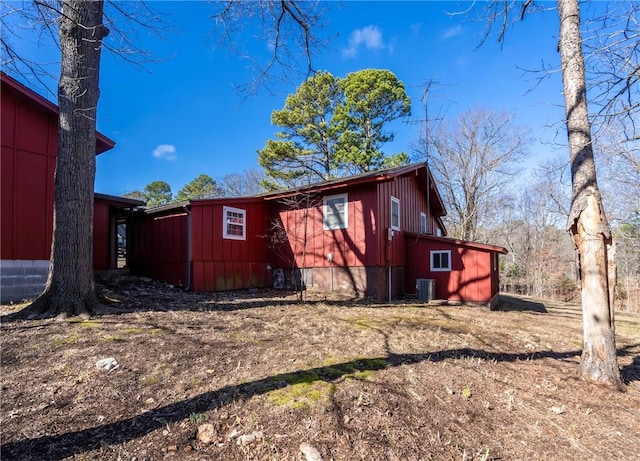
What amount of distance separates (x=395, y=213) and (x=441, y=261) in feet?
7.58

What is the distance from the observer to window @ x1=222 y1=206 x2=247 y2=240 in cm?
1171

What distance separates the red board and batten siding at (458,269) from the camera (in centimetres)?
1119

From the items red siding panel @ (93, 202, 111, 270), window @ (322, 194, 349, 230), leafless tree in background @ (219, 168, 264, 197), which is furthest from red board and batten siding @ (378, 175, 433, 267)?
leafless tree in background @ (219, 168, 264, 197)

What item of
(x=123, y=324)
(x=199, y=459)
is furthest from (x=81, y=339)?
(x=199, y=459)

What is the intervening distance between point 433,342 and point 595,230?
263 cm

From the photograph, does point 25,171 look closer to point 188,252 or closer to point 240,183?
point 188,252

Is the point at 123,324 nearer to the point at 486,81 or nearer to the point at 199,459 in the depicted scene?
the point at 199,459

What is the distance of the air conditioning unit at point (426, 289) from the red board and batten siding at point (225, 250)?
545 cm

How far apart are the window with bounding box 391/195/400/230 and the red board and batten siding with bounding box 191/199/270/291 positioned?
4.65m

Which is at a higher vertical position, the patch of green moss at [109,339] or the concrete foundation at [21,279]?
the concrete foundation at [21,279]

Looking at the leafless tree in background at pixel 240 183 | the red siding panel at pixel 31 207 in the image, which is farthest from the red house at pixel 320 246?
the leafless tree in background at pixel 240 183

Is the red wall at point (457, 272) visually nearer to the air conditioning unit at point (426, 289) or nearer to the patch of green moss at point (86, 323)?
the air conditioning unit at point (426, 289)

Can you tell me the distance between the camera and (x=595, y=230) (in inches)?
172

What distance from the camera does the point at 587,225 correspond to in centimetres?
443
